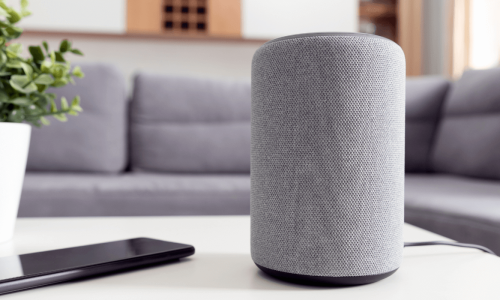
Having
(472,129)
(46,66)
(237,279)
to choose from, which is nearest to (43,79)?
(46,66)

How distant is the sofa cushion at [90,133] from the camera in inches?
65.0

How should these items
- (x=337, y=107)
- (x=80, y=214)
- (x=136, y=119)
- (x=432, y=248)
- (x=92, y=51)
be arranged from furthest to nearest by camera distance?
(x=92, y=51) → (x=136, y=119) → (x=80, y=214) → (x=432, y=248) → (x=337, y=107)

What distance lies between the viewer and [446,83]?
195 cm

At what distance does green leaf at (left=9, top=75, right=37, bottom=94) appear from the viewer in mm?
537

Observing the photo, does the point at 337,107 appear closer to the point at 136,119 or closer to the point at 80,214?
the point at 80,214

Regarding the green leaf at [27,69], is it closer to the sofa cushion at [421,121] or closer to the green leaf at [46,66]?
the green leaf at [46,66]

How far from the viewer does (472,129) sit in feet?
5.35

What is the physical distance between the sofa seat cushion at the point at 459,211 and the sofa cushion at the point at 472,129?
0.63ft

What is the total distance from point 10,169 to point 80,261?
231 mm

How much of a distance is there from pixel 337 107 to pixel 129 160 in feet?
5.46

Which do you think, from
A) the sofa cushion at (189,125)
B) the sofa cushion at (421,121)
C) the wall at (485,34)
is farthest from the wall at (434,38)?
the sofa cushion at (189,125)

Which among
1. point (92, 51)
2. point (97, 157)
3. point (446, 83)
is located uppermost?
point (92, 51)

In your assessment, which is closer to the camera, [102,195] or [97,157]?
[102,195]

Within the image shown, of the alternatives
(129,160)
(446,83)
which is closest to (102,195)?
(129,160)
